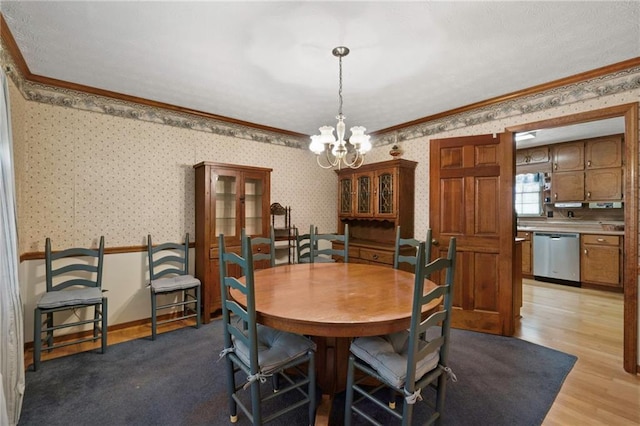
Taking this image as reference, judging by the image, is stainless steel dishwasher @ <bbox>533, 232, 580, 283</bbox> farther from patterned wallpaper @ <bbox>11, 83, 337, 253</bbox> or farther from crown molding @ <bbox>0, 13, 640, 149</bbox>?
patterned wallpaper @ <bbox>11, 83, 337, 253</bbox>

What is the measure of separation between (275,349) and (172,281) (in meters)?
1.87

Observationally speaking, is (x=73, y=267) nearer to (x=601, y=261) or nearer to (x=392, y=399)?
(x=392, y=399)

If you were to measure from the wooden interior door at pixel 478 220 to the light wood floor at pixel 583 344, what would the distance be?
0.50 m

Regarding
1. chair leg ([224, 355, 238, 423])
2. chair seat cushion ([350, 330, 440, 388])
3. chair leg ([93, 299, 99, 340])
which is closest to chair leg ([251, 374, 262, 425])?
chair leg ([224, 355, 238, 423])

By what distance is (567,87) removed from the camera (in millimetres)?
2682

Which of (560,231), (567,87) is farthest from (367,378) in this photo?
(560,231)

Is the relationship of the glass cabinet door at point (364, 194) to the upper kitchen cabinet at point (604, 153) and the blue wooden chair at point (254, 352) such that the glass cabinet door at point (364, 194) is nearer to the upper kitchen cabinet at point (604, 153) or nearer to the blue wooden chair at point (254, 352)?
the blue wooden chair at point (254, 352)

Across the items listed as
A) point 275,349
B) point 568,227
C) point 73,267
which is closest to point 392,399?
point 275,349

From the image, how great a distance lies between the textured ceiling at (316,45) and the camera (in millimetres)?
1754

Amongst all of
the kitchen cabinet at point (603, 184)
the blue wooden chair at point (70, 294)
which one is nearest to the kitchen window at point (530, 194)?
the kitchen cabinet at point (603, 184)

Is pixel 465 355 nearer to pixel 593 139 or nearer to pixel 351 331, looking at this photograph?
pixel 351 331

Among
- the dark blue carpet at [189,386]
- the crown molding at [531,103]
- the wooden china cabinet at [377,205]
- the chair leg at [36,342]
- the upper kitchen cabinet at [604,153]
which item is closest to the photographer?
the dark blue carpet at [189,386]

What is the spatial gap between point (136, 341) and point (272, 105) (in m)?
2.76

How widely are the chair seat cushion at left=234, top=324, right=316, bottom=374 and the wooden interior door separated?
Result: 2171mm
